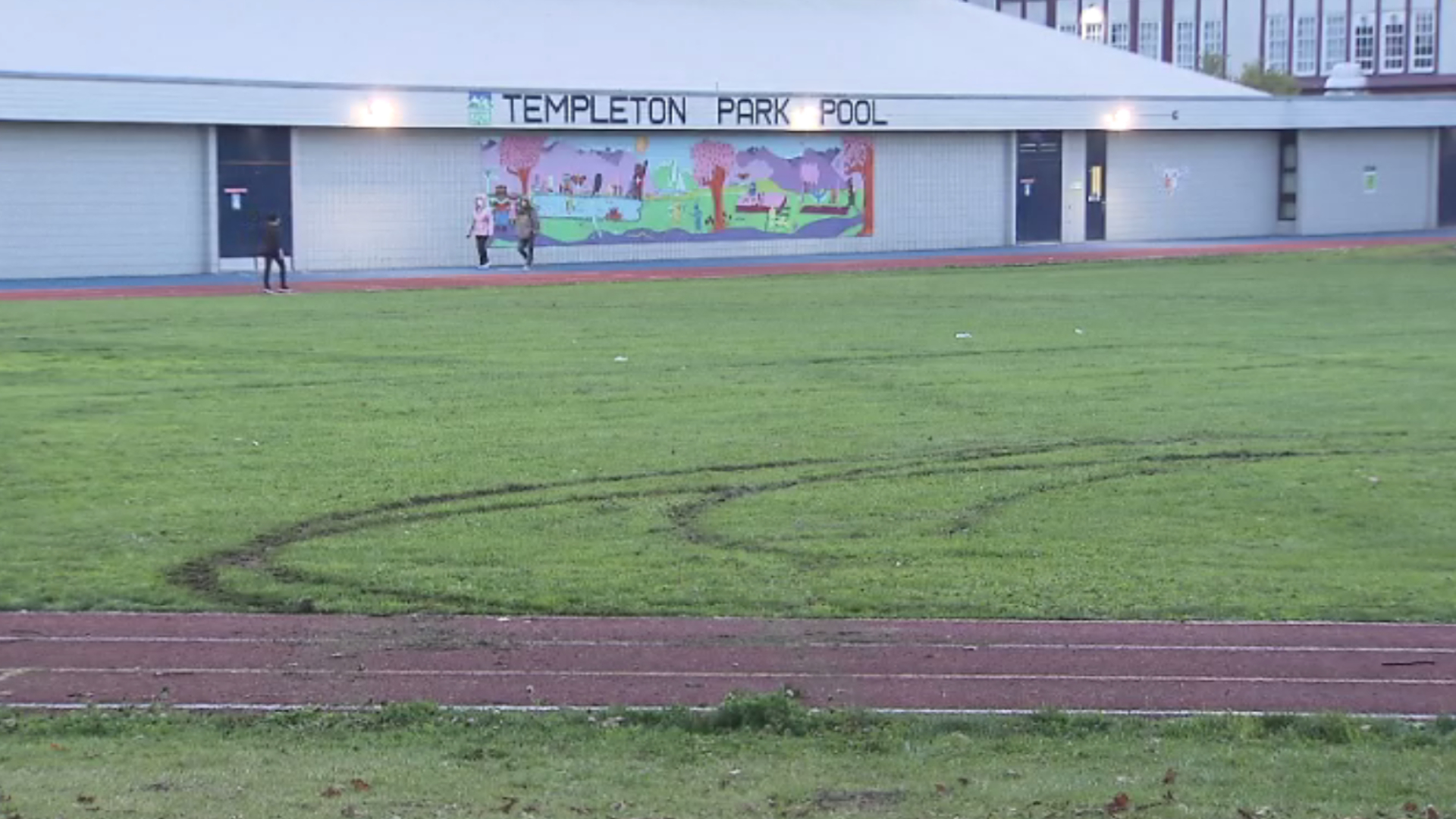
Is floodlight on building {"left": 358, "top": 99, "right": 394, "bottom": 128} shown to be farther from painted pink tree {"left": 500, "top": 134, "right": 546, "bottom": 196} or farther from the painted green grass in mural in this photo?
A: the painted green grass in mural

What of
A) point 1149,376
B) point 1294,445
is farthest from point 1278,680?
point 1149,376

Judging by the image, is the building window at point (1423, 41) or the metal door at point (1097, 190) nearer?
the metal door at point (1097, 190)

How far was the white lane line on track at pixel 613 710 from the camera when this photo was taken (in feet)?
30.8

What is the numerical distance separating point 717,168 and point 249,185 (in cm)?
1242

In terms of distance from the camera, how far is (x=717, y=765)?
8.38 metres

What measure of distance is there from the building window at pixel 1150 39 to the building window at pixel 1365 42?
26.4ft

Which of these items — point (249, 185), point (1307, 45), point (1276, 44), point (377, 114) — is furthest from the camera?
point (1276, 44)

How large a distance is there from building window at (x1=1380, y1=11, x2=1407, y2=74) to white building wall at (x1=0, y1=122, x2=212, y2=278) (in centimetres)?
5635

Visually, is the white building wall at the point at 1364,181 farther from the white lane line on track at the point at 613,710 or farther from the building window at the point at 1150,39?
the white lane line on track at the point at 613,710

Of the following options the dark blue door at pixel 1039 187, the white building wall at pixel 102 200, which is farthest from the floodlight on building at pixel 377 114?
the dark blue door at pixel 1039 187

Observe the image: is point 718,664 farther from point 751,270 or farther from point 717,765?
point 751,270

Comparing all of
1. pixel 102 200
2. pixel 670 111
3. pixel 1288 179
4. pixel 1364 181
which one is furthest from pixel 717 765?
pixel 1364 181

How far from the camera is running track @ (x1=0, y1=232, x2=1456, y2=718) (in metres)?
9.87

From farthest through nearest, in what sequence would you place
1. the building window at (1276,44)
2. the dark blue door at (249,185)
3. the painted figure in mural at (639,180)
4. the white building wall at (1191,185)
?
1. the building window at (1276,44)
2. the white building wall at (1191,185)
3. the painted figure in mural at (639,180)
4. the dark blue door at (249,185)
